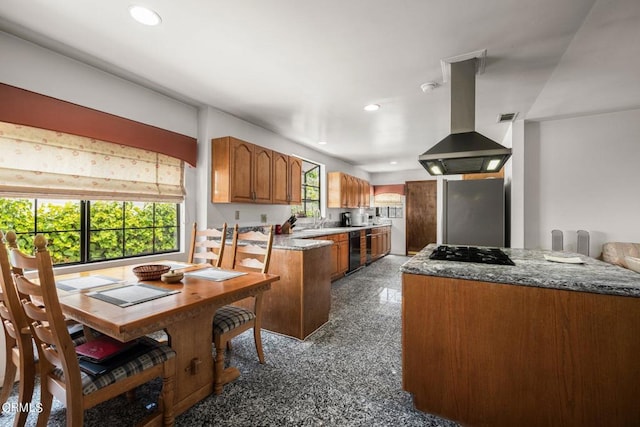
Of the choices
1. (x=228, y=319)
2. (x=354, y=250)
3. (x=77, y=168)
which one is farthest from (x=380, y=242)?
(x=77, y=168)

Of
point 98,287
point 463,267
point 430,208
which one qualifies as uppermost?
point 430,208

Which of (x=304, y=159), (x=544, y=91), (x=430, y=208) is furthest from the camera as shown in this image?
(x=430, y=208)

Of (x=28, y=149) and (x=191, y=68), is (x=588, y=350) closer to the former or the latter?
(x=191, y=68)

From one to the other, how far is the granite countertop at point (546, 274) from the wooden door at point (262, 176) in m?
2.19

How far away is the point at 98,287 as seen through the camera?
1.60 meters

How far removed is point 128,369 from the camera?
1.27m

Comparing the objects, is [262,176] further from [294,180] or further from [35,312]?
[35,312]

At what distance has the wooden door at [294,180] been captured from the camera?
393 centimetres

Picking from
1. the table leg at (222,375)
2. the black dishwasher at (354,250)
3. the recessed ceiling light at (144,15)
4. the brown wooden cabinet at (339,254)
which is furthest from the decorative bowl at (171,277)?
the black dishwasher at (354,250)

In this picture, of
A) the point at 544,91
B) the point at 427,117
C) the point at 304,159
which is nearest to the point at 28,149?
the point at 304,159

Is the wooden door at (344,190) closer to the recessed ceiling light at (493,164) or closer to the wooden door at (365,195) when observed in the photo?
the wooden door at (365,195)

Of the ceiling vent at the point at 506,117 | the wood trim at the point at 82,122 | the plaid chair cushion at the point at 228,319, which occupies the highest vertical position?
the ceiling vent at the point at 506,117

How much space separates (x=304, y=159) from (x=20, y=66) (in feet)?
11.4

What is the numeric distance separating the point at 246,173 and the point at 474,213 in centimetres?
292
